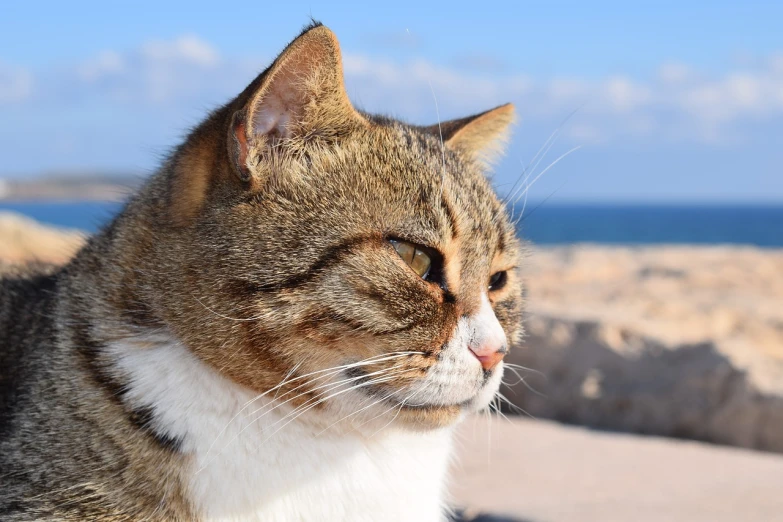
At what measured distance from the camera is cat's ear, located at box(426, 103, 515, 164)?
10.9 ft

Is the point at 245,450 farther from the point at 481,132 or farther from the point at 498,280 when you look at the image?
the point at 481,132

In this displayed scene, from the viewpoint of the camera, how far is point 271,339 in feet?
7.72

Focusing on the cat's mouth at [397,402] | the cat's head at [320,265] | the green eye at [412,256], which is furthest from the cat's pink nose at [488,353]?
the green eye at [412,256]

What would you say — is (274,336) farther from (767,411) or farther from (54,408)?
(767,411)

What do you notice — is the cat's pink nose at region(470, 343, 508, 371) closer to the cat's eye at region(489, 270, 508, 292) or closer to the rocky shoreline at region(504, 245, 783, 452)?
the cat's eye at region(489, 270, 508, 292)

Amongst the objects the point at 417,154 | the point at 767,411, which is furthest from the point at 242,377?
the point at 767,411

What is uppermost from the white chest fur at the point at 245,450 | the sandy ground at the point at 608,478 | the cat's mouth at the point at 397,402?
the cat's mouth at the point at 397,402

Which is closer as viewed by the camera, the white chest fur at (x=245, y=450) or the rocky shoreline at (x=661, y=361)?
the white chest fur at (x=245, y=450)

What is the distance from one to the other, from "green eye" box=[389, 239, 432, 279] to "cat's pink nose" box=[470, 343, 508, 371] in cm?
29

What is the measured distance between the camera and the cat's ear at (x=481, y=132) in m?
3.31

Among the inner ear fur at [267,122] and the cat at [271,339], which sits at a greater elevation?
the inner ear fur at [267,122]

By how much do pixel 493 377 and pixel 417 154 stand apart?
0.81 metres

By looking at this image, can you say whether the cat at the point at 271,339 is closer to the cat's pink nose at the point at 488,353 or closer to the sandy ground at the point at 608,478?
the cat's pink nose at the point at 488,353

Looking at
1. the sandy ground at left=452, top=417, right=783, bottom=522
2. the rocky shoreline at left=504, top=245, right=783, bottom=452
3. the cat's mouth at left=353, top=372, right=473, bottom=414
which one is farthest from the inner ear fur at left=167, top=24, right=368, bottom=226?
the rocky shoreline at left=504, top=245, right=783, bottom=452
